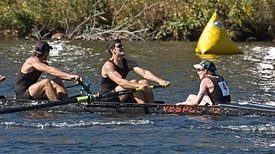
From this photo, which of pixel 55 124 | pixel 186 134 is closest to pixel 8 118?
pixel 55 124

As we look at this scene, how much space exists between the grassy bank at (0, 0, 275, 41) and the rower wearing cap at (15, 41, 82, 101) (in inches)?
921

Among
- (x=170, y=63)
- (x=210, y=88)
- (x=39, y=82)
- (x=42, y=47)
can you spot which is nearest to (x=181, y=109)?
(x=210, y=88)

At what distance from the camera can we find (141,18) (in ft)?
132

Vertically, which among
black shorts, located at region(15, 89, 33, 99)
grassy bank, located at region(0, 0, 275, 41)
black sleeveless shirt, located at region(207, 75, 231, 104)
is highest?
grassy bank, located at region(0, 0, 275, 41)

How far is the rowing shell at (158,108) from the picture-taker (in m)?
14.4

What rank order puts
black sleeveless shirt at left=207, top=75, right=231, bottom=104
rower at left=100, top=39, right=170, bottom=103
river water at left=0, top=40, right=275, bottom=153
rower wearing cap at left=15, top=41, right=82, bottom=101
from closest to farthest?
river water at left=0, top=40, right=275, bottom=153
black sleeveless shirt at left=207, top=75, right=231, bottom=104
rower at left=100, top=39, right=170, bottom=103
rower wearing cap at left=15, top=41, right=82, bottom=101

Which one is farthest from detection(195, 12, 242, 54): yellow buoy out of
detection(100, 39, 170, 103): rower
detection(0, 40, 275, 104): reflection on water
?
detection(100, 39, 170, 103): rower

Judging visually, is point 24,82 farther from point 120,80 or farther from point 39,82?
point 120,80

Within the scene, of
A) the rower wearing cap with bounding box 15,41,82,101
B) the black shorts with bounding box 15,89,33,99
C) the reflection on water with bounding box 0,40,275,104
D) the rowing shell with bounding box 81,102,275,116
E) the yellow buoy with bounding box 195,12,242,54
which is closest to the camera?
the rowing shell with bounding box 81,102,275,116

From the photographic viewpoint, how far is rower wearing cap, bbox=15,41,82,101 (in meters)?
15.5

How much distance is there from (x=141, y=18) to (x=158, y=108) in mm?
25292

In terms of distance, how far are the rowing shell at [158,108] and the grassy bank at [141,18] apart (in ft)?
78.1

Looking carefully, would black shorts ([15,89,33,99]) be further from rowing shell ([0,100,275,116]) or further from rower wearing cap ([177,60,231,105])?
rower wearing cap ([177,60,231,105])

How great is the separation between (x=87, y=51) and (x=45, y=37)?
815cm
